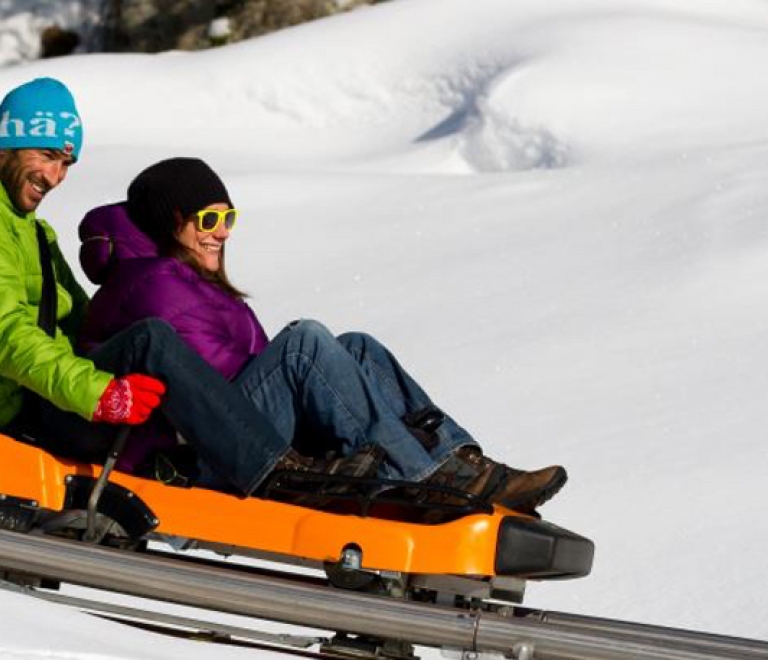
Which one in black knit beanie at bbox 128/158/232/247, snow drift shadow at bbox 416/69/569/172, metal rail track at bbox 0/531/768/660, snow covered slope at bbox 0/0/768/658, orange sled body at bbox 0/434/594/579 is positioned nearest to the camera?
metal rail track at bbox 0/531/768/660

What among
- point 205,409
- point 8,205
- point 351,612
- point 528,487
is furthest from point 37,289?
point 528,487

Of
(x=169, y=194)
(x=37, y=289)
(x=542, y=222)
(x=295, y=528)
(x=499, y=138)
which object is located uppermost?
(x=499, y=138)

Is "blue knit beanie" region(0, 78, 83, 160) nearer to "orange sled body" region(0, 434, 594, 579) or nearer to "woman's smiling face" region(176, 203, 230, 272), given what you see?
"woman's smiling face" region(176, 203, 230, 272)

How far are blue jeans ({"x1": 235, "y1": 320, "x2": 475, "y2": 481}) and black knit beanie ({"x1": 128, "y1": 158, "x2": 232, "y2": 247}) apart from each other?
1.37 feet

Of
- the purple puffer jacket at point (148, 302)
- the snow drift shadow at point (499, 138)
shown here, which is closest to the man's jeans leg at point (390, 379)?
the purple puffer jacket at point (148, 302)

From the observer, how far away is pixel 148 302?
15.9 feet

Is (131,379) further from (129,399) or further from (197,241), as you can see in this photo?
(197,241)

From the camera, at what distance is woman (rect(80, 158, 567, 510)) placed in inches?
188

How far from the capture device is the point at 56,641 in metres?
4.02

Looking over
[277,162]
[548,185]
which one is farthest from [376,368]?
[277,162]

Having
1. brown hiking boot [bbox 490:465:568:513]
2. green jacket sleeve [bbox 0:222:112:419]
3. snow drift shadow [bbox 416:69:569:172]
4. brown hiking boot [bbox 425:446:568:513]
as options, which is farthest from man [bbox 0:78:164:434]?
snow drift shadow [bbox 416:69:569:172]

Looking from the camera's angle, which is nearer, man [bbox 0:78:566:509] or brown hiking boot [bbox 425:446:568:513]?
man [bbox 0:78:566:509]

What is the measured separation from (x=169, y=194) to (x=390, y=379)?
2.46ft

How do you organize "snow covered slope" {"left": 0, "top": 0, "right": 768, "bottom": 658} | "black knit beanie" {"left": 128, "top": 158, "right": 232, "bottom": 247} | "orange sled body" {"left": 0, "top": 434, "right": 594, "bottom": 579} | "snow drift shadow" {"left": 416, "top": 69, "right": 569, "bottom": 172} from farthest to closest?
1. "snow drift shadow" {"left": 416, "top": 69, "right": 569, "bottom": 172}
2. "snow covered slope" {"left": 0, "top": 0, "right": 768, "bottom": 658}
3. "black knit beanie" {"left": 128, "top": 158, "right": 232, "bottom": 247}
4. "orange sled body" {"left": 0, "top": 434, "right": 594, "bottom": 579}
